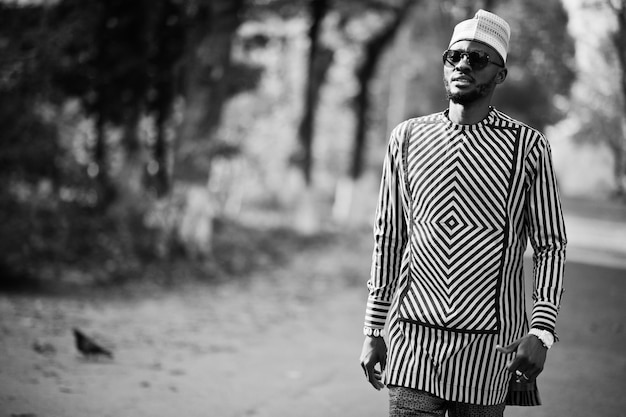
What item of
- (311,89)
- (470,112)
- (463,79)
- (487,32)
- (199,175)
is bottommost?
(199,175)

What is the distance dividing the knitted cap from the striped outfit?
302 millimetres

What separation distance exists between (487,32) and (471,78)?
0.68 feet

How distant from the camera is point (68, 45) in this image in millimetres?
11680

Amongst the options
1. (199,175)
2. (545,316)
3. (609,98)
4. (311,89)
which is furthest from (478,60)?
(311,89)

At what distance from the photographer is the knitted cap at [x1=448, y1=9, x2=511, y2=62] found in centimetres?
278

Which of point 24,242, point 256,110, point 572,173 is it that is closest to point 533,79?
point 572,173

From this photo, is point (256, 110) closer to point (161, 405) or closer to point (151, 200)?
point (151, 200)

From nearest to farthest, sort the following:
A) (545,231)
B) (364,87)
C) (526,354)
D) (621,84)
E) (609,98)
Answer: (526,354), (545,231), (621,84), (609,98), (364,87)

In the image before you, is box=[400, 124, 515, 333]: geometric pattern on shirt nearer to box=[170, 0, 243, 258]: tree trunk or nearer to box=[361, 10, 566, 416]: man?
box=[361, 10, 566, 416]: man

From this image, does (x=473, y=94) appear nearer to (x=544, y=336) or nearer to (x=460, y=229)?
(x=460, y=229)

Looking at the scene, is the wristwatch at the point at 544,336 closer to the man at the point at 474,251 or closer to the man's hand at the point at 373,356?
the man at the point at 474,251

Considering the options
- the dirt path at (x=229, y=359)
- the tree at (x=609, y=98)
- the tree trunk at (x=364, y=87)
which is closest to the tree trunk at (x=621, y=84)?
the tree at (x=609, y=98)

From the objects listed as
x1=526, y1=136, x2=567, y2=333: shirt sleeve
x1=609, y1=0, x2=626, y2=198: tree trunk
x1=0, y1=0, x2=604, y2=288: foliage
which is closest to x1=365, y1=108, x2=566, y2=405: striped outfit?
x1=526, y1=136, x2=567, y2=333: shirt sleeve

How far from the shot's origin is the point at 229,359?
7.33 meters
